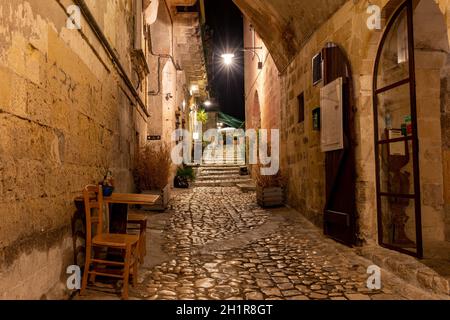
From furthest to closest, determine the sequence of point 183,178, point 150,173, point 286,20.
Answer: point 183,178 < point 150,173 < point 286,20

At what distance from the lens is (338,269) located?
3574 mm

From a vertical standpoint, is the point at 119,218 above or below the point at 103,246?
above

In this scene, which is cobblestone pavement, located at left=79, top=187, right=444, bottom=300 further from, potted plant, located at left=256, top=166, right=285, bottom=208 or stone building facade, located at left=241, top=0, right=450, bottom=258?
potted plant, located at left=256, top=166, right=285, bottom=208

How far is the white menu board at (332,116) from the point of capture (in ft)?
14.5

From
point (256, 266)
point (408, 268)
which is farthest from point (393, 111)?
point (256, 266)

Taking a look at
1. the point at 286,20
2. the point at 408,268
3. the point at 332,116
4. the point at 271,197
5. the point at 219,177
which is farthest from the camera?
the point at 219,177

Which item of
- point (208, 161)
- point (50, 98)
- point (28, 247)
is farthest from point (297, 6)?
point (208, 161)

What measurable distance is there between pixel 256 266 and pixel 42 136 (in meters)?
2.57

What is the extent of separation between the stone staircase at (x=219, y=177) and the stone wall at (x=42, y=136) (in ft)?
30.2

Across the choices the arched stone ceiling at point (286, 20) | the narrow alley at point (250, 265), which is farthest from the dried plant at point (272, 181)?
the arched stone ceiling at point (286, 20)

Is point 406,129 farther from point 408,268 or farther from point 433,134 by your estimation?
point 408,268

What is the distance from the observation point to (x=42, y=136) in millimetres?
2430

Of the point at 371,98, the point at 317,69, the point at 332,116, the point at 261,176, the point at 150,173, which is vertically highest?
the point at 317,69
